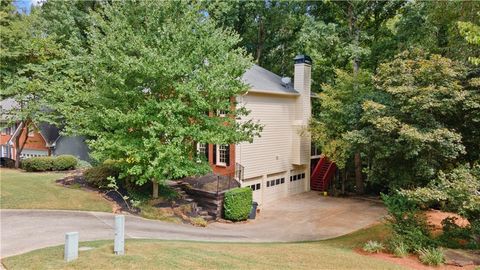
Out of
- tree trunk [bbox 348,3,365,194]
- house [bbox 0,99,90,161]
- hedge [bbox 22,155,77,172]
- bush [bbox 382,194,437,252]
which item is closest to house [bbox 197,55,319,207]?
tree trunk [bbox 348,3,365,194]

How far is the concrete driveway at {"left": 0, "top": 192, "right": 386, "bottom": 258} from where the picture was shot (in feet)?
37.8

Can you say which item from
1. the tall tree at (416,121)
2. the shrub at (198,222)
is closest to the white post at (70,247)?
the shrub at (198,222)

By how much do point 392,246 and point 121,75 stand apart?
11.8 m

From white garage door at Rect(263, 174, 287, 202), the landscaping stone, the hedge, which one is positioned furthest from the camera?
white garage door at Rect(263, 174, 287, 202)


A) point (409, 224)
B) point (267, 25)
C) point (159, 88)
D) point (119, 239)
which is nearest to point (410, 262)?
point (409, 224)

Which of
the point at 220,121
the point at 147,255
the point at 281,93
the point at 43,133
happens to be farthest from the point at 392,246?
the point at 43,133

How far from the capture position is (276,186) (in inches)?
964

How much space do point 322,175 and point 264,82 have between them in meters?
8.77

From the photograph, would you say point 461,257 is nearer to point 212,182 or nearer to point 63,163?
point 212,182

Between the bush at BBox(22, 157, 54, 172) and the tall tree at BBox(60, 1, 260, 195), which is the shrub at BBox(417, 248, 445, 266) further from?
the bush at BBox(22, 157, 54, 172)

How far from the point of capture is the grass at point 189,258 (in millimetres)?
8164

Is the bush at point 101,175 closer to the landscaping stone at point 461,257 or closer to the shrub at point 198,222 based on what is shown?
the shrub at point 198,222

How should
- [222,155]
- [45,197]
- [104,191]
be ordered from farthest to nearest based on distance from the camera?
[222,155] < [104,191] < [45,197]

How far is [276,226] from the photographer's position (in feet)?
59.6
